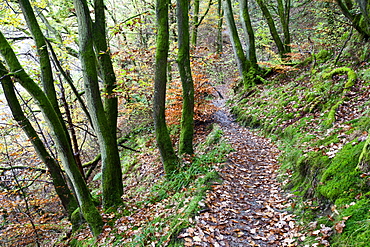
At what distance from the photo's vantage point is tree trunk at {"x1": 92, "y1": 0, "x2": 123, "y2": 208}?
19.8 feet

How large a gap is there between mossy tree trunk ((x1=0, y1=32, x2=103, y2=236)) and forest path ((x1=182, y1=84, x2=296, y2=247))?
3.02 metres

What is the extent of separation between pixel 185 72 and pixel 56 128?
3.81 m

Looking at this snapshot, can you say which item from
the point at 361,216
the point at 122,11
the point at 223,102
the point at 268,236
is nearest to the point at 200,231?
the point at 268,236

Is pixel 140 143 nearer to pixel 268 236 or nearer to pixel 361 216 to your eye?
pixel 268 236

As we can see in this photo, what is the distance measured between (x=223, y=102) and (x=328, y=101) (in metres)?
8.63

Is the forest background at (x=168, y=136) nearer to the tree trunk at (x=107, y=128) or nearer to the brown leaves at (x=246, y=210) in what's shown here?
the tree trunk at (x=107, y=128)

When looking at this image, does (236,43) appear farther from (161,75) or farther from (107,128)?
(107,128)

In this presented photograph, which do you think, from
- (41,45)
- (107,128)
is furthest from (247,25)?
(41,45)

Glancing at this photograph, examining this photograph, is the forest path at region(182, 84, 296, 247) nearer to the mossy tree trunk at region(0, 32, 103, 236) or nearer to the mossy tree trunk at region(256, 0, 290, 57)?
the mossy tree trunk at region(0, 32, 103, 236)

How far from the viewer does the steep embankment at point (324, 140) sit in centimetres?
307

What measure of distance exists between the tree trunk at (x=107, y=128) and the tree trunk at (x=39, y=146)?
214cm

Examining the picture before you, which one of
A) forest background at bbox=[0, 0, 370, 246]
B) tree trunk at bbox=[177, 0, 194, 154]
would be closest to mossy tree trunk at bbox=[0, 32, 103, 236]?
forest background at bbox=[0, 0, 370, 246]

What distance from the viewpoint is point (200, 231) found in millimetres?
3789

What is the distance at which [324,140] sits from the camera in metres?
5.05
